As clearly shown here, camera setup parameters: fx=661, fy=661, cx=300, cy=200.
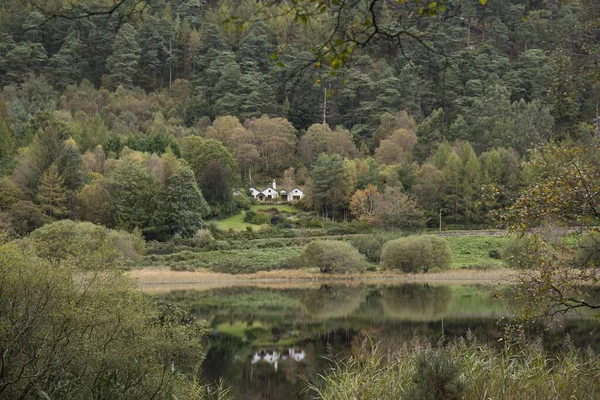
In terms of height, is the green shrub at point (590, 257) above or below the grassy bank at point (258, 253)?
above

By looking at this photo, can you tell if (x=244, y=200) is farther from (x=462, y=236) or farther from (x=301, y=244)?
(x=462, y=236)

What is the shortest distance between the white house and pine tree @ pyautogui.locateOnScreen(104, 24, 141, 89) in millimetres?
37359

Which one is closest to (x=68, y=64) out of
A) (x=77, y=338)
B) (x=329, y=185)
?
(x=329, y=185)

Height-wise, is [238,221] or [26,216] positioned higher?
[26,216]

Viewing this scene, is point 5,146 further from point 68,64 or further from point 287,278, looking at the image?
point 287,278

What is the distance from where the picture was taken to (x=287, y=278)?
149 ft

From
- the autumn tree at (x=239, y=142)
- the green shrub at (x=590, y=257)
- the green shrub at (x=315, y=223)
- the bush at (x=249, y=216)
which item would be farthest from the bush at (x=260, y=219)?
the green shrub at (x=590, y=257)

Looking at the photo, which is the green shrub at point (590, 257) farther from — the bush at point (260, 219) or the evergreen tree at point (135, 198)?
the bush at point (260, 219)

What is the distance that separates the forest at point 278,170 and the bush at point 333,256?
22cm

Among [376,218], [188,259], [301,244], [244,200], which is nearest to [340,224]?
[376,218]

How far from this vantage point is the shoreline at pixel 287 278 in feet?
140

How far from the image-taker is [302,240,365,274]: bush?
148ft

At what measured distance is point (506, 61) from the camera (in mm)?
92188

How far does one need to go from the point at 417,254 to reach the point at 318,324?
60.2ft
